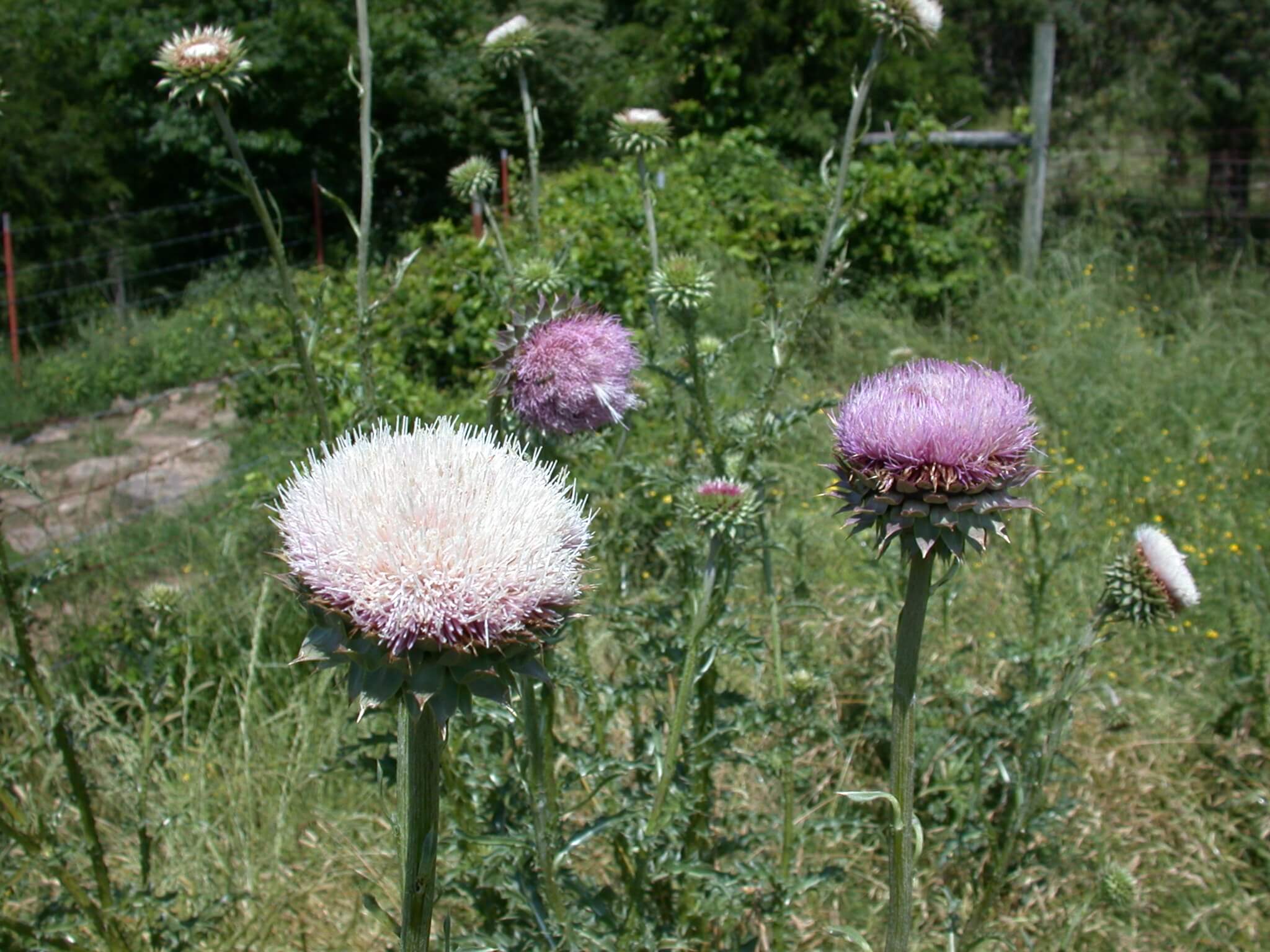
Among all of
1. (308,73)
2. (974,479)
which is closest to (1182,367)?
(974,479)

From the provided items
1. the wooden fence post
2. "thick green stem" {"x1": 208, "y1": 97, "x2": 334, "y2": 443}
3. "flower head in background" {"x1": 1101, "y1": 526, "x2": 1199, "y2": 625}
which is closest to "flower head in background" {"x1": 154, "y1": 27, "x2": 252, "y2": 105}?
"thick green stem" {"x1": 208, "y1": 97, "x2": 334, "y2": 443}

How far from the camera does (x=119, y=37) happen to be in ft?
41.1

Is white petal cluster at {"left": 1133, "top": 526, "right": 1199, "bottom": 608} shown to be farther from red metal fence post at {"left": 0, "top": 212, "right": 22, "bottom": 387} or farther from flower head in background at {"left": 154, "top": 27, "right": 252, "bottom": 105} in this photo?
red metal fence post at {"left": 0, "top": 212, "right": 22, "bottom": 387}

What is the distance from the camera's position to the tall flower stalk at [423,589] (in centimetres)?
139

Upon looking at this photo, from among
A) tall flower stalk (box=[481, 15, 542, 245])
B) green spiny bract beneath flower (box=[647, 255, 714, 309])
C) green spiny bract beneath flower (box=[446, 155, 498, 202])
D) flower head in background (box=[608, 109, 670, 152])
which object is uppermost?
tall flower stalk (box=[481, 15, 542, 245])

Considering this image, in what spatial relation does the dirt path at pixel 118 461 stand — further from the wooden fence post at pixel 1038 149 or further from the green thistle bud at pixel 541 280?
the wooden fence post at pixel 1038 149

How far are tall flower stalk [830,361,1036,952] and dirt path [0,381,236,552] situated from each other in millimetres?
4158

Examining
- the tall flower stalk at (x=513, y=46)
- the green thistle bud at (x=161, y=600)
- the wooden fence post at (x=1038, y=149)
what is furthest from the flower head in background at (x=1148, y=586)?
the wooden fence post at (x=1038, y=149)

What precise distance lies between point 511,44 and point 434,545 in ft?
8.68

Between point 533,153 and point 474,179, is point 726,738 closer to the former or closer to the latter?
point 533,153

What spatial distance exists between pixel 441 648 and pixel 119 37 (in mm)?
13619

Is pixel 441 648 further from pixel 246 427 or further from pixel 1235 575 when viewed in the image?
pixel 246 427

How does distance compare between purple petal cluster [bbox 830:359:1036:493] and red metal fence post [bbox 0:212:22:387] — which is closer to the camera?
purple petal cluster [bbox 830:359:1036:493]

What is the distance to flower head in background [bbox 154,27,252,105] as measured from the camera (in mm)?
2578
